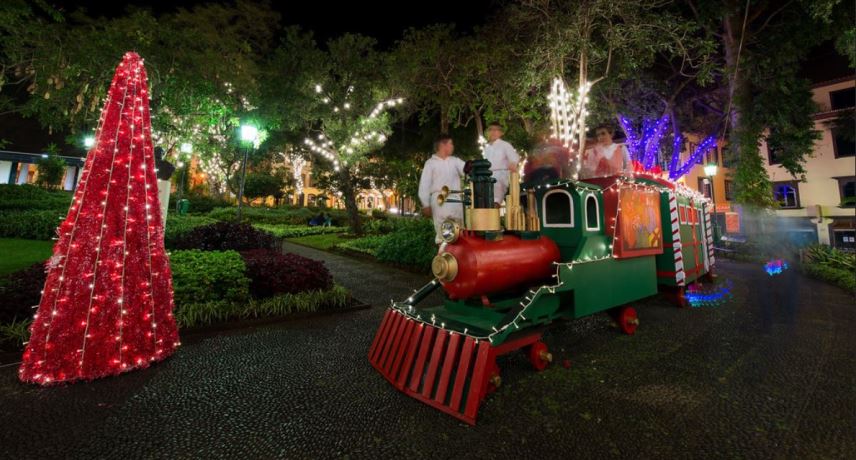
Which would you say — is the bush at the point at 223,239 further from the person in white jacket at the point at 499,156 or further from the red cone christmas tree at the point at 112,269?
the person in white jacket at the point at 499,156

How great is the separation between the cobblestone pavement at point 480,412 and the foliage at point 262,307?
54 centimetres

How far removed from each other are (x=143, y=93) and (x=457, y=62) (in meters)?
13.7

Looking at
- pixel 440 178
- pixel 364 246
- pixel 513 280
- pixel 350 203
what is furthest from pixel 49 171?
pixel 513 280

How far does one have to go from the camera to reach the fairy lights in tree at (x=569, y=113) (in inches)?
419

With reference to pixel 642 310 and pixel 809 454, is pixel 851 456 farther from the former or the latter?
pixel 642 310

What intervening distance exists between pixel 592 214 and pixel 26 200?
24379 millimetres

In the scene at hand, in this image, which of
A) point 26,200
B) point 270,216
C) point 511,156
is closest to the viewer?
point 511,156

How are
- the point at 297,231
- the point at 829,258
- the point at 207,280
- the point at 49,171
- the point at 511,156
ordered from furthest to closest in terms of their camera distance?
the point at 49,171 → the point at 297,231 → the point at 829,258 → the point at 207,280 → the point at 511,156

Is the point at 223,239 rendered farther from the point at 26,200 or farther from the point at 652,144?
the point at 652,144

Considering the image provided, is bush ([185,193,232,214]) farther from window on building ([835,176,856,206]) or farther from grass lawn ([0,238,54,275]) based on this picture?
window on building ([835,176,856,206])

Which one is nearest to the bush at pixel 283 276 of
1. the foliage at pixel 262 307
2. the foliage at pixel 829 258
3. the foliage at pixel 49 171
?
the foliage at pixel 262 307

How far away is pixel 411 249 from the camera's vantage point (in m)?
10.8

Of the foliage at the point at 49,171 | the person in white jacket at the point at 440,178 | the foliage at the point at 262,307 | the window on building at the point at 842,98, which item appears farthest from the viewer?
the foliage at the point at 49,171

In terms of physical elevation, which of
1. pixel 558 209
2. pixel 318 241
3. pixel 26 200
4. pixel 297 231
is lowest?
pixel 318 241
